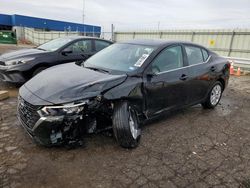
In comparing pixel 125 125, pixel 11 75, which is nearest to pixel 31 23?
pixel 11 75

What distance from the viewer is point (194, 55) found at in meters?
4.99

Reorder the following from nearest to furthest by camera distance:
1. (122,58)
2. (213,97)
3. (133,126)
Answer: (133,126) → (122,58) → (213,97)

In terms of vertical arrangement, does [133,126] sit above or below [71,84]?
below

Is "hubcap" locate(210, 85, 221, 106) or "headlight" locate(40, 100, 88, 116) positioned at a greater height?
"headlight" locate(40, 100, 88, 116)

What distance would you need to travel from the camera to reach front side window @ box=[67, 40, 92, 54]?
697 cm

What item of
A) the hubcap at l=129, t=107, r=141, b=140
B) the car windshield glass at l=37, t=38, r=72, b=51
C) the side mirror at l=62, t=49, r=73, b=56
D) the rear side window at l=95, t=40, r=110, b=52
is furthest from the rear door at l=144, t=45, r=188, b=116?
the car windshield glass at l=37, t=38, r=72, b=51

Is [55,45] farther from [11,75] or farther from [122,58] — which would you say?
[122,58]

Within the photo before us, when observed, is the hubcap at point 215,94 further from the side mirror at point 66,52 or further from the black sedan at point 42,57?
the side mirror at point 66,52

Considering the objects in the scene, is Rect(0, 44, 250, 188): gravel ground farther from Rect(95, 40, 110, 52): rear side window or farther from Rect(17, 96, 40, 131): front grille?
Rect(95, 40, 110, 52): rear side window

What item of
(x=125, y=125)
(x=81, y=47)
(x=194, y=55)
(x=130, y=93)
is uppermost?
(x=194, y=55)

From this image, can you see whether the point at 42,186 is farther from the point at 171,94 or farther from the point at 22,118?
the point at 171,94

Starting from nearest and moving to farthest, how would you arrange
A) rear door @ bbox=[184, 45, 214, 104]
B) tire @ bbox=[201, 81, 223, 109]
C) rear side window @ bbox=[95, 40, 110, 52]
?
rear door @ bbox=[184, 45, 214, 104] < tire @ bbox=[201, 81, 223, 109] < rear side window @ bbox=[95, 40, 110, 52]

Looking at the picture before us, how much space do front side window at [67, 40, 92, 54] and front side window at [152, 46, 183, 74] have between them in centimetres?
345

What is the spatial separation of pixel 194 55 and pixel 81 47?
3.55 metres
